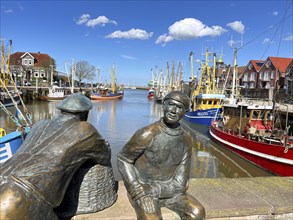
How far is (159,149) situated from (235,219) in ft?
4.21

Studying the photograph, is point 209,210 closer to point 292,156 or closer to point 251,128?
point 292,156

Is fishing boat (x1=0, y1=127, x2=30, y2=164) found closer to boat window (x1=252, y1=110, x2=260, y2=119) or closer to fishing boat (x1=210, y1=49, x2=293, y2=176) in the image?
fishing boat (x1=210, y1=49, x2=293, y2=176)

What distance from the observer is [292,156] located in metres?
10.2

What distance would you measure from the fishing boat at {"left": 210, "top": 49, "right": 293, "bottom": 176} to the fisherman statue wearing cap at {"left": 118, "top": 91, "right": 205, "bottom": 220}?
940 centimetres

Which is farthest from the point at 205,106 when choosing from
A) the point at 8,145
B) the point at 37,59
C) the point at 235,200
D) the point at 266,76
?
the point at 37,59

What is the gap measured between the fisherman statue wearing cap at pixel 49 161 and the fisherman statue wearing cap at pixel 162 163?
328mm

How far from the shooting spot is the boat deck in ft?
8.43

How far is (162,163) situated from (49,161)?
1.09 metres

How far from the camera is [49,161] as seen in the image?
1832 millimetres

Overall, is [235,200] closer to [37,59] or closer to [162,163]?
[162,163]

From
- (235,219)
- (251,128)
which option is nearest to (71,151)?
(235,219)

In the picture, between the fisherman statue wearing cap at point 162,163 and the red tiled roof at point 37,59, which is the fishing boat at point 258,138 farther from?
the red tiled roof at point 37,59

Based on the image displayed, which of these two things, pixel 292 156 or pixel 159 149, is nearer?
pixel 159 149

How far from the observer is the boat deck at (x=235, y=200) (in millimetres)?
2568
